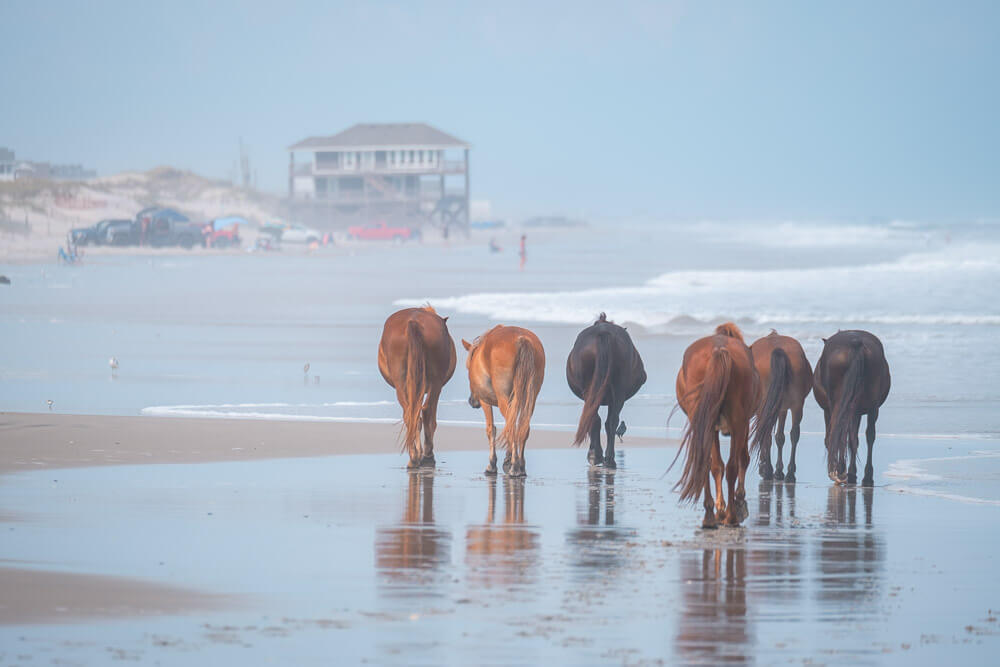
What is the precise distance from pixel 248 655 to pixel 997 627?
12.2ft

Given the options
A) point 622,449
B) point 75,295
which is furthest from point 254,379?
point 75,295

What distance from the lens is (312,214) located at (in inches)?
4195

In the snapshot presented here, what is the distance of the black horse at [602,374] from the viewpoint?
12547mm

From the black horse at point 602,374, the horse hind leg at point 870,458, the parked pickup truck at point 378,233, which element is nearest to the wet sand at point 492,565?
the horse hind leg at point 870,458

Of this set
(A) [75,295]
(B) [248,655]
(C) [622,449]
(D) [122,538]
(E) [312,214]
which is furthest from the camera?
(E) [312,214]

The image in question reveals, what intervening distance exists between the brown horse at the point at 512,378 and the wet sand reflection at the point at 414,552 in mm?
1245

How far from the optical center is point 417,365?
12.3m

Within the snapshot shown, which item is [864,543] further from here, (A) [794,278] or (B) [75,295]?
(A) [794,278]

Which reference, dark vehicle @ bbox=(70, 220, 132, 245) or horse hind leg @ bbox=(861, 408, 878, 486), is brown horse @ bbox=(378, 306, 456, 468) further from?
dark vehicle @ bbox=(70, 220, 132, 245)

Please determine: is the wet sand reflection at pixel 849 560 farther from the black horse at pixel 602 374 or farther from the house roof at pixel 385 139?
the house roof at pixel 385 139

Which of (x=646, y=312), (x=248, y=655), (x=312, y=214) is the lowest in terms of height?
(x=248, y=655)

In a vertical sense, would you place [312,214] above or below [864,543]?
above

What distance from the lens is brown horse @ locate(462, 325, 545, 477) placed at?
11891mm

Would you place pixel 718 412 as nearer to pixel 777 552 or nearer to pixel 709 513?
pixel 709 513
